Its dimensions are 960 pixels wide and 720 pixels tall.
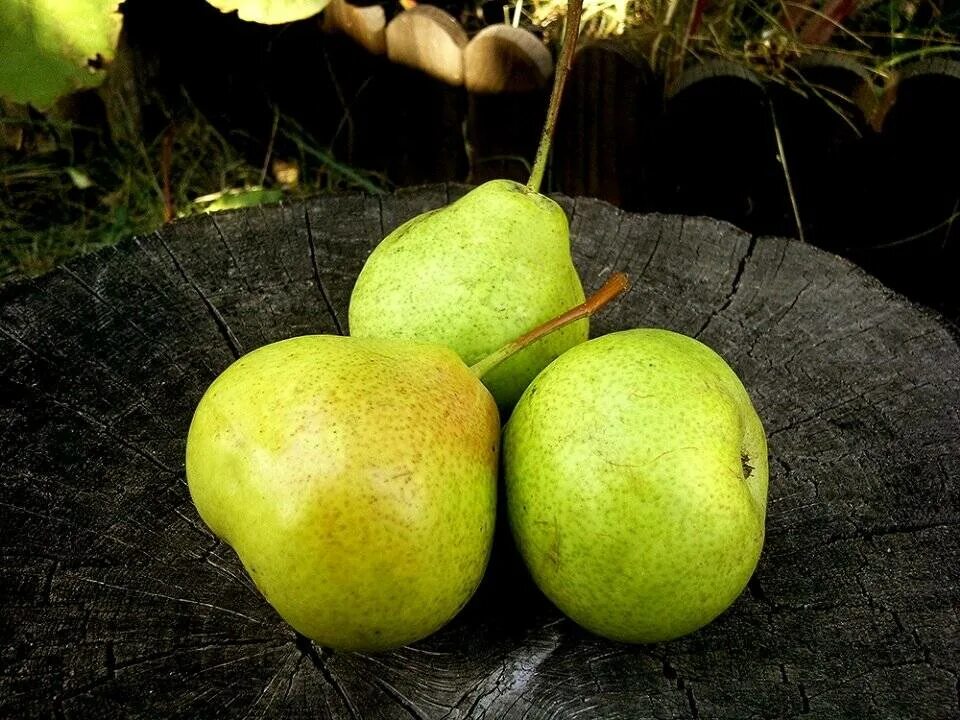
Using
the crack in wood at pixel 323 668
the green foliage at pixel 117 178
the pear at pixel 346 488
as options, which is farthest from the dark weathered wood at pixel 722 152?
the crack in wood at pixel 323 668

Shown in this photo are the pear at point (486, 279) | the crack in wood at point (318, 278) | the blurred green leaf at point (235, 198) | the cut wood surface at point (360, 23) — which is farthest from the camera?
the blurred green leaf at point (235, 198)

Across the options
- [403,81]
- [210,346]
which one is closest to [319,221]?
[210,346]

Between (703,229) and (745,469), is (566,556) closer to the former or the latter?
(745,469)

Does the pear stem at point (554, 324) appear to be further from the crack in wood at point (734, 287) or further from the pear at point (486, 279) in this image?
the crack in wood at point (734, 287)

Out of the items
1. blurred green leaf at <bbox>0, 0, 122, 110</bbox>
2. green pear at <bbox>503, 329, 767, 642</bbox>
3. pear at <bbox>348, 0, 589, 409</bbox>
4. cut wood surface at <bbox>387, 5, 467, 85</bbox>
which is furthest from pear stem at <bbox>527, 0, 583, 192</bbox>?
cut wood surface at <bbox>387, 5, 467, 85</bbox>

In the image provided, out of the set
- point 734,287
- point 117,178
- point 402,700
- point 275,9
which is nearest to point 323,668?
point 402,700
